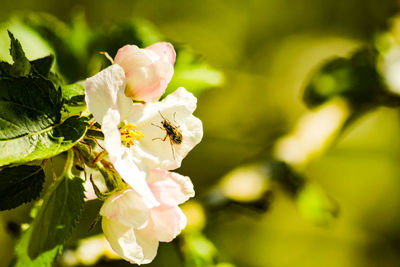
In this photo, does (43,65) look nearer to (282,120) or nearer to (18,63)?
(18,63)

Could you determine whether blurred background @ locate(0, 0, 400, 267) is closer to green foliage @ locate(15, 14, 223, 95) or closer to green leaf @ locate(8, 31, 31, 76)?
green foliage @ locate(15, 14, 223, 95)

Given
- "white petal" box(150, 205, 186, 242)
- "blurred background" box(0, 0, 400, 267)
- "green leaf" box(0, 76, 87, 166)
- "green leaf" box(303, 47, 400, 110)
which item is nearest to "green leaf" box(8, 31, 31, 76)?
"green leaf" box(0, 76, 87, 166)

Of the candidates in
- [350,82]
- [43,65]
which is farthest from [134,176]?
[350,82]

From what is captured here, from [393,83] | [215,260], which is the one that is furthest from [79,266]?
[393,83]

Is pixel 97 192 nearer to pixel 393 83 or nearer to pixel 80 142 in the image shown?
pixel 80 142

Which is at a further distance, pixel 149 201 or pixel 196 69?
pixel 196 69

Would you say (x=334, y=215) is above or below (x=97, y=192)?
above

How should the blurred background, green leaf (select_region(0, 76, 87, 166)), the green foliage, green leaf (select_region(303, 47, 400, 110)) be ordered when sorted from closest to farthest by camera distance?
green leaf (select_region(0, 76, 87, 166)), the green foliage, green leaf (select_region(303, 47, 400, 110)), the blurred background
